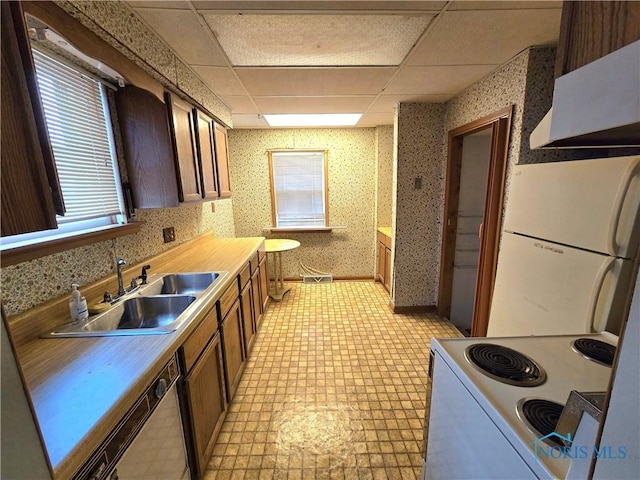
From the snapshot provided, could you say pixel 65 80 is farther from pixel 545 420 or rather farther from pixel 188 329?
Result: pixel 545 420

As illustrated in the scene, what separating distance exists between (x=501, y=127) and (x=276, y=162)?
2979mm

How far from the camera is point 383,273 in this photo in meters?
4.12

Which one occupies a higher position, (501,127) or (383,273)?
(501,127)

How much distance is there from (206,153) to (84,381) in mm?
1917

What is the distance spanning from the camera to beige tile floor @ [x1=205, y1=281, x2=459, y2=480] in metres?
1.53

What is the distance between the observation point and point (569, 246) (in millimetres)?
1330

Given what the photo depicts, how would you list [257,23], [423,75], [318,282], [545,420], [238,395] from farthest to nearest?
[318,282], [423,75], [238,395], [257,23], [545,420]

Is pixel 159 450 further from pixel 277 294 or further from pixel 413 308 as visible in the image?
pixel 413 308

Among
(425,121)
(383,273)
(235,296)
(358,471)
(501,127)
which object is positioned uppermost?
(425,121)

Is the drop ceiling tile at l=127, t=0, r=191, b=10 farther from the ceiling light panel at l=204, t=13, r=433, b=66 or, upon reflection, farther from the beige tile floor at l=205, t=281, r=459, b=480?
the beige tile floor at l=205, t=281, r=459, b=480

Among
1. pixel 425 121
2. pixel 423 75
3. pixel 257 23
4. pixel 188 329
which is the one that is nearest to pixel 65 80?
pixel 257 23

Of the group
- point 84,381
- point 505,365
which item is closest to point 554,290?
point 505,365

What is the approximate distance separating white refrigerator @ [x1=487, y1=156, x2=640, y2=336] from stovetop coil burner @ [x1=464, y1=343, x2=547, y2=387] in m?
0.44

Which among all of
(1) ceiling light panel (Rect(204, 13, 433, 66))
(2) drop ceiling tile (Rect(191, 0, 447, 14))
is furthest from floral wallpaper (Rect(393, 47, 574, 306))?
(2) drop ceiling tile (Rect(191, 0, 447, 14))
